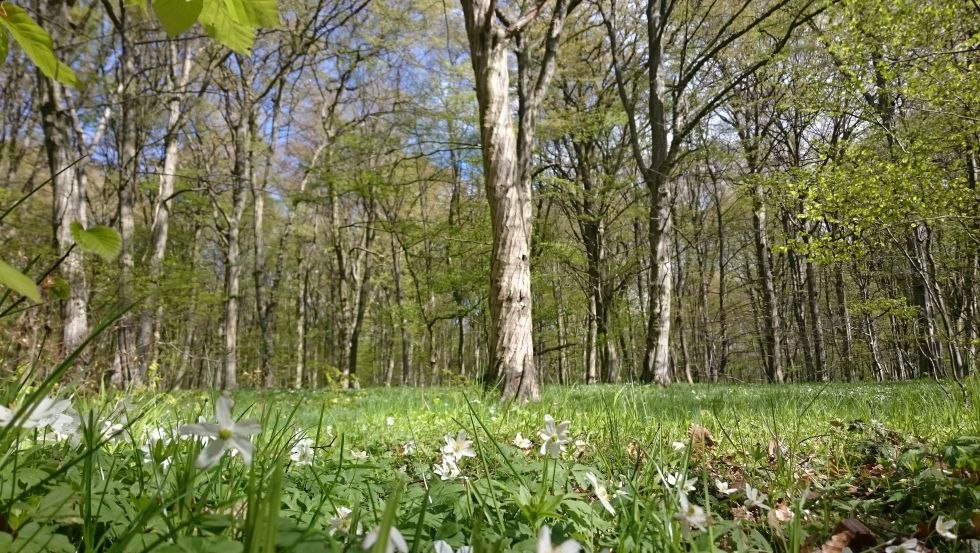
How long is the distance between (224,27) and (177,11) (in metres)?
0.12

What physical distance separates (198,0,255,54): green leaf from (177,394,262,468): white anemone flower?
780mm

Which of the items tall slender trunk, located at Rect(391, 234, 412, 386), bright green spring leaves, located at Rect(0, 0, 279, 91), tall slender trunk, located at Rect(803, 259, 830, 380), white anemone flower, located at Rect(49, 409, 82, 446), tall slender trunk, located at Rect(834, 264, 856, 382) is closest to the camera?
bright green spring leaves, located at Rect(0, 0, 279, 91)

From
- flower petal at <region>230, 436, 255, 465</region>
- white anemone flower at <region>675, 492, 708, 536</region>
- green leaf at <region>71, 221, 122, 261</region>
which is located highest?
green leaf at <region>71, 221, 122, 261</region>

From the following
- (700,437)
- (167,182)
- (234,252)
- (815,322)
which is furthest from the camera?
(815,322)

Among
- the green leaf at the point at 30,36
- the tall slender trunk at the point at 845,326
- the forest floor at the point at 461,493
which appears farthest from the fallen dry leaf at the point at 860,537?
the tall slender trunk at the point at 845,326

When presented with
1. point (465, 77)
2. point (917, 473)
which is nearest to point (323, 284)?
point (465, 77)

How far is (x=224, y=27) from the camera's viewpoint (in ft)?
3.66

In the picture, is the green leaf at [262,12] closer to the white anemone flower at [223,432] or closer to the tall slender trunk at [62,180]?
the white anemone flower at [223,432]

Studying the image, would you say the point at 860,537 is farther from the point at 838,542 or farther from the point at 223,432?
the point at 223,432

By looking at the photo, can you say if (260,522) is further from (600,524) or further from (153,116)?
(153,116)

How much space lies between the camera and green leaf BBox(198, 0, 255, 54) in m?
1.07

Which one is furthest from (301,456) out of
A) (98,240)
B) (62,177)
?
(62,177)

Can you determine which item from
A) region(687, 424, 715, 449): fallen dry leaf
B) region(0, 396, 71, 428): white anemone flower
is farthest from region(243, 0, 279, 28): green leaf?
region(687, 424, 715, 449): fallen dry leaf

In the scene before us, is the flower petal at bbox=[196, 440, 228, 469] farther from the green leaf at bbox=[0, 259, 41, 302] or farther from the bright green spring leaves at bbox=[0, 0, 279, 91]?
the bright green spring leaves at bbox=[0, 0, 279, 91]
